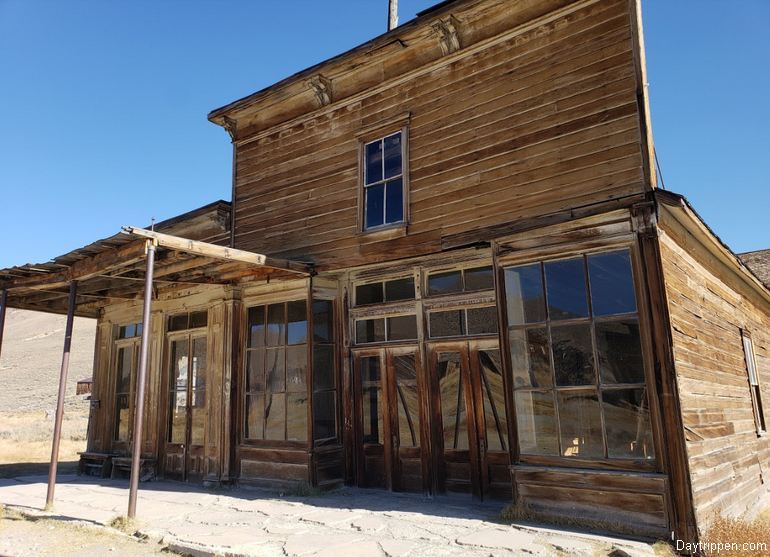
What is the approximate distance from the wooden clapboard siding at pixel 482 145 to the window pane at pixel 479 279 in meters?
0.64

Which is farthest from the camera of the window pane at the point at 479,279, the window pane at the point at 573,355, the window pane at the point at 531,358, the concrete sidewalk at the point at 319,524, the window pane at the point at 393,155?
the window pane at the point at 393,155

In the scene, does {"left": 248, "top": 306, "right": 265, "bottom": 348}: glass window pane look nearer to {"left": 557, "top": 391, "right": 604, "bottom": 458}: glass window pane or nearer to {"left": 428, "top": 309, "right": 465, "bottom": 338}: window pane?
{"left": 428, "top": 309, "right": 465, "bottom": 338}: window pane

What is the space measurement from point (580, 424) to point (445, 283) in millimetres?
2807

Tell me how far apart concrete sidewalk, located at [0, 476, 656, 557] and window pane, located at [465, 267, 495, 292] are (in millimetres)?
2824

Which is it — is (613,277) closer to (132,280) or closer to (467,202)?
(467,202)

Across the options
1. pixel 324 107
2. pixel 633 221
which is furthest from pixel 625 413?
pixel 324 107

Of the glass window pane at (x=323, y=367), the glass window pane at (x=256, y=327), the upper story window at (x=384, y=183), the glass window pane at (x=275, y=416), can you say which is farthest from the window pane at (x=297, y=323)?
the upper story window at (x=384, y=183)

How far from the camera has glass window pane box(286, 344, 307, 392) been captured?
341 inches

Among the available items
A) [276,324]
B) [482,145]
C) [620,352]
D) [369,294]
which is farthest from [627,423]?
[276,324]

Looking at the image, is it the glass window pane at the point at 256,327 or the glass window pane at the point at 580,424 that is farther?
the glass window pane at the point at 256,327

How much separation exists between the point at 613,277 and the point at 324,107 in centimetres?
580

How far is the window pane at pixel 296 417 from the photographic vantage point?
27.8ft

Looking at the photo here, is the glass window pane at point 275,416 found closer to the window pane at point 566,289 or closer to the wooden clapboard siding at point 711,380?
the window pane at point 566,289

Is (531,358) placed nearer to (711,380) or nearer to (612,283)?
(612,283)
